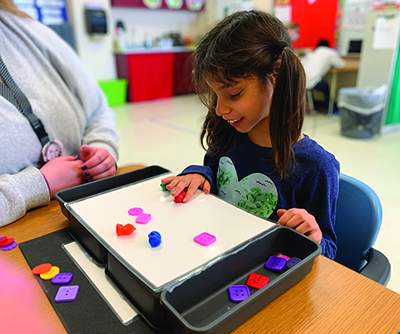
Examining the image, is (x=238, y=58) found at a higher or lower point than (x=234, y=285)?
higher

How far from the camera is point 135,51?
15.3 feet

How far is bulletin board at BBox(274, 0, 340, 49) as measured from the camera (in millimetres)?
4188

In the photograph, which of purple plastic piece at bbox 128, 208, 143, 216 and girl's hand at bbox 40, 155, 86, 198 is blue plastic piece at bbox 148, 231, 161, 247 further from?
girl's hand at bbox 40, 155, 86, 198

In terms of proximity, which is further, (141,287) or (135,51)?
(135,51)

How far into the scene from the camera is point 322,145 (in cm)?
274

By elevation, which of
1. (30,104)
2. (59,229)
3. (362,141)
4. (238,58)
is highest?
(238,58)

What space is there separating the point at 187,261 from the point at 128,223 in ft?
0.49

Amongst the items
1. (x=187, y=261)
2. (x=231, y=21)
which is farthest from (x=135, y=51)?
(x=187, y=261)

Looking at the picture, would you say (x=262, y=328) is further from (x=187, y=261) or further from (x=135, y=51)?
(x=135, y=51)

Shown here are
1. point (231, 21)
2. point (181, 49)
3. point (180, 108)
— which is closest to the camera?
point (231, 21)

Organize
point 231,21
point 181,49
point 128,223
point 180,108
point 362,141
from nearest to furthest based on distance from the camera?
point 128,223
point 231,21
point 362,141
point 180,108
point 181,49

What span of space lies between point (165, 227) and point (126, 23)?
5089mm

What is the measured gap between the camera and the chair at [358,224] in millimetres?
707

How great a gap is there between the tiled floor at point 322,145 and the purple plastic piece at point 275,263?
1037 millimetres
